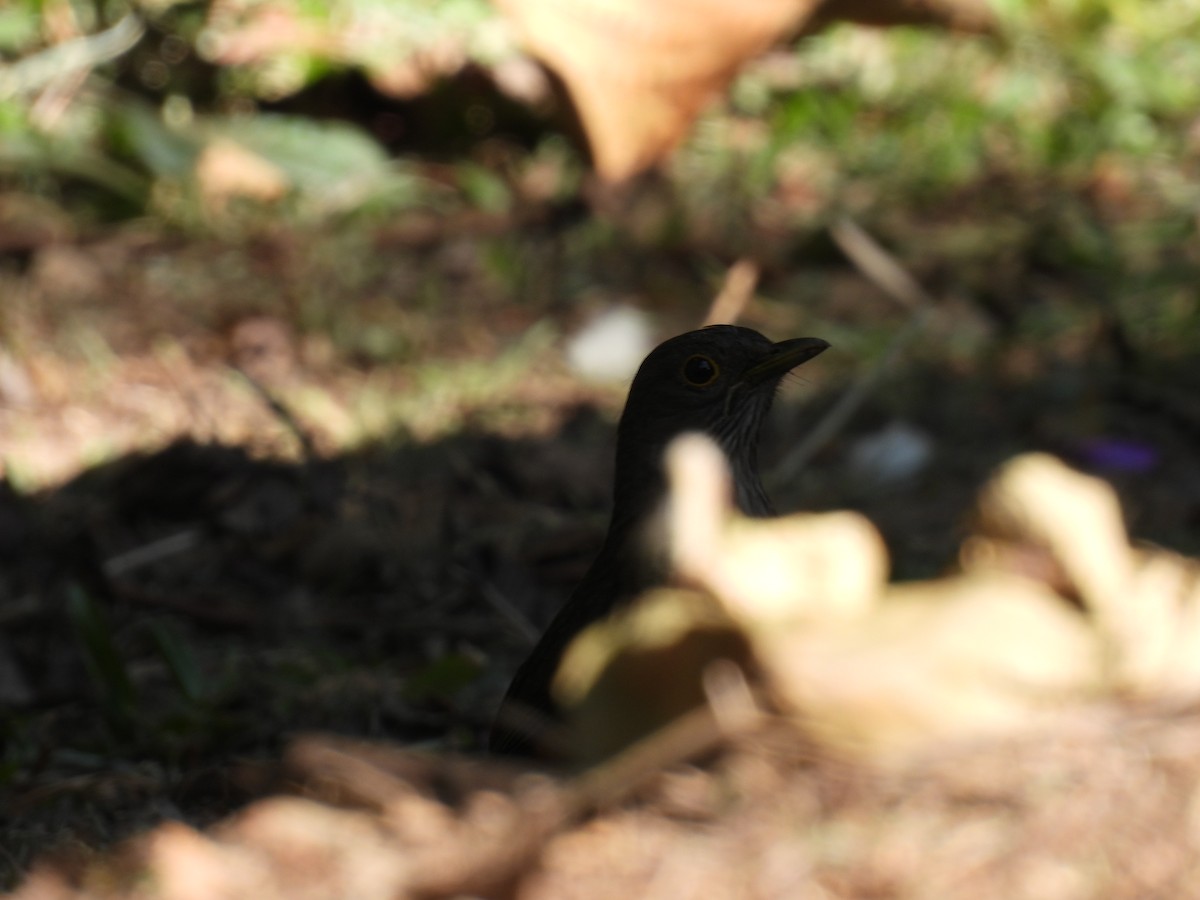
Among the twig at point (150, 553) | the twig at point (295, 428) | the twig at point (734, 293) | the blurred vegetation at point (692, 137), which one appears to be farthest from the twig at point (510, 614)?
the blurred vegetation at point (692, 137)

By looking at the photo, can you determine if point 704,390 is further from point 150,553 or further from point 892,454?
point 150,553

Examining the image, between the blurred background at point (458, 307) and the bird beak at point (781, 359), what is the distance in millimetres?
847

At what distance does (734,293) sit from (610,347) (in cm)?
55

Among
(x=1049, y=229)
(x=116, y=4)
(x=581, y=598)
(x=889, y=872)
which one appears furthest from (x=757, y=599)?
(x=116, y=4)

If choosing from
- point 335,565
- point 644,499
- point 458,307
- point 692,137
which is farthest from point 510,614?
point 692,137

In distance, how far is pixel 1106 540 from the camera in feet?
6.27

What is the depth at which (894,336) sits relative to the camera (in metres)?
6.34

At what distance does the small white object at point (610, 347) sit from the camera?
245 inches

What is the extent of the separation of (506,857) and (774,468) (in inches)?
160

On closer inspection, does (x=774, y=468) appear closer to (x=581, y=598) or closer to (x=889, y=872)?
(x=581, y=598)

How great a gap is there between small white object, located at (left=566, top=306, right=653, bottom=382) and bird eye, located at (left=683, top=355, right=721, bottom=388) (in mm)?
1759

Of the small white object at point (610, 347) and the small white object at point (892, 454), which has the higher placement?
the small white object at point (610, 347)

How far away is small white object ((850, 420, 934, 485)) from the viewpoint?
5.66 metres

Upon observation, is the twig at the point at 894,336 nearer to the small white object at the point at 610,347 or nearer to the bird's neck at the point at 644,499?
the small white object at the point at 610,347
